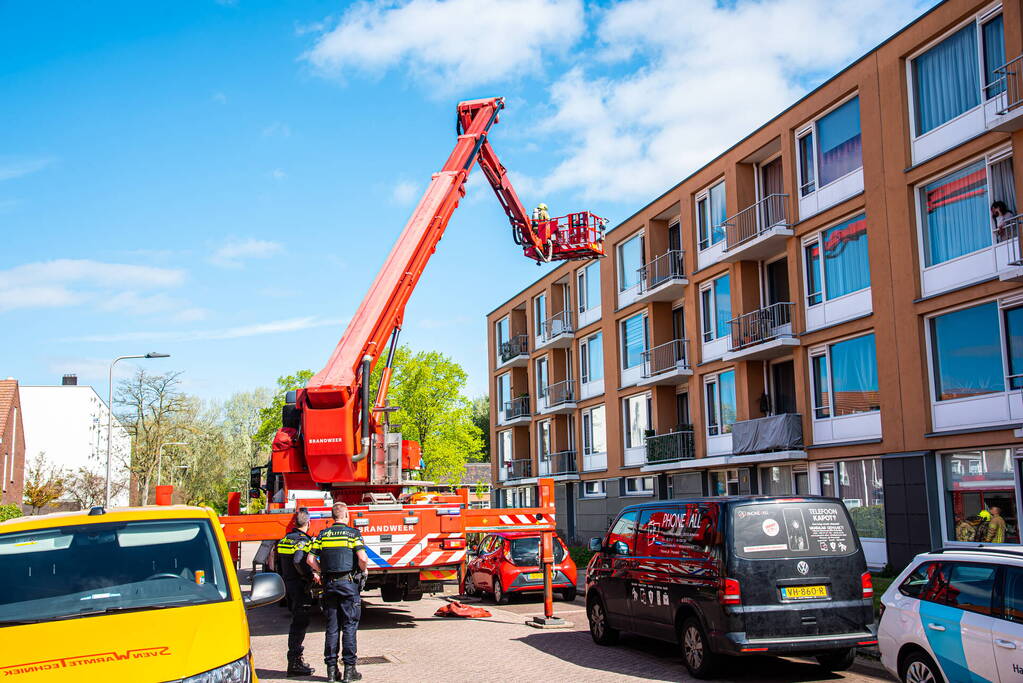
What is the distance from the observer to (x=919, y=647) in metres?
7.86

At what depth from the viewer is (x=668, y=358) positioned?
31719 millimetres

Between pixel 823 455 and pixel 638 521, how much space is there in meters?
13.4

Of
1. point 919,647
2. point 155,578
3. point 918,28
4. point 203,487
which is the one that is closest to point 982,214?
point 918,28

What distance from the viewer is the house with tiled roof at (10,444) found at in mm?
43906

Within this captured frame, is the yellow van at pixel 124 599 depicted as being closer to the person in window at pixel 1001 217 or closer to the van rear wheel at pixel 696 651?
the van rear wheel at pixel 696 651

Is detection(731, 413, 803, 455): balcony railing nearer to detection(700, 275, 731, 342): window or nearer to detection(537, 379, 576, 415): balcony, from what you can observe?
detection(700, 275, 731, 342): window

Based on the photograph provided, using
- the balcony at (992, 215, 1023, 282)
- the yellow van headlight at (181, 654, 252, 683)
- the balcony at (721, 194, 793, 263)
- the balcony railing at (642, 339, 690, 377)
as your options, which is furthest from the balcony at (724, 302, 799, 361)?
the yellow van headlight at (181, 654, 252, 683)

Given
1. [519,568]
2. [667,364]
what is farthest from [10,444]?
[519,568]

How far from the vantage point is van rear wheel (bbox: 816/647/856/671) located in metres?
9.96

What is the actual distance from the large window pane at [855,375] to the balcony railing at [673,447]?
24.9ft

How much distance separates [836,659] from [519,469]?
118 feet

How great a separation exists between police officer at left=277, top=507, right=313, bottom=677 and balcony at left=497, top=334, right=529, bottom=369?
33799 millimetres

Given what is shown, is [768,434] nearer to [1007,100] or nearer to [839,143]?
[839,143]

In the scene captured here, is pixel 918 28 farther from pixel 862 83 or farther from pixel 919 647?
pixel 919 647
